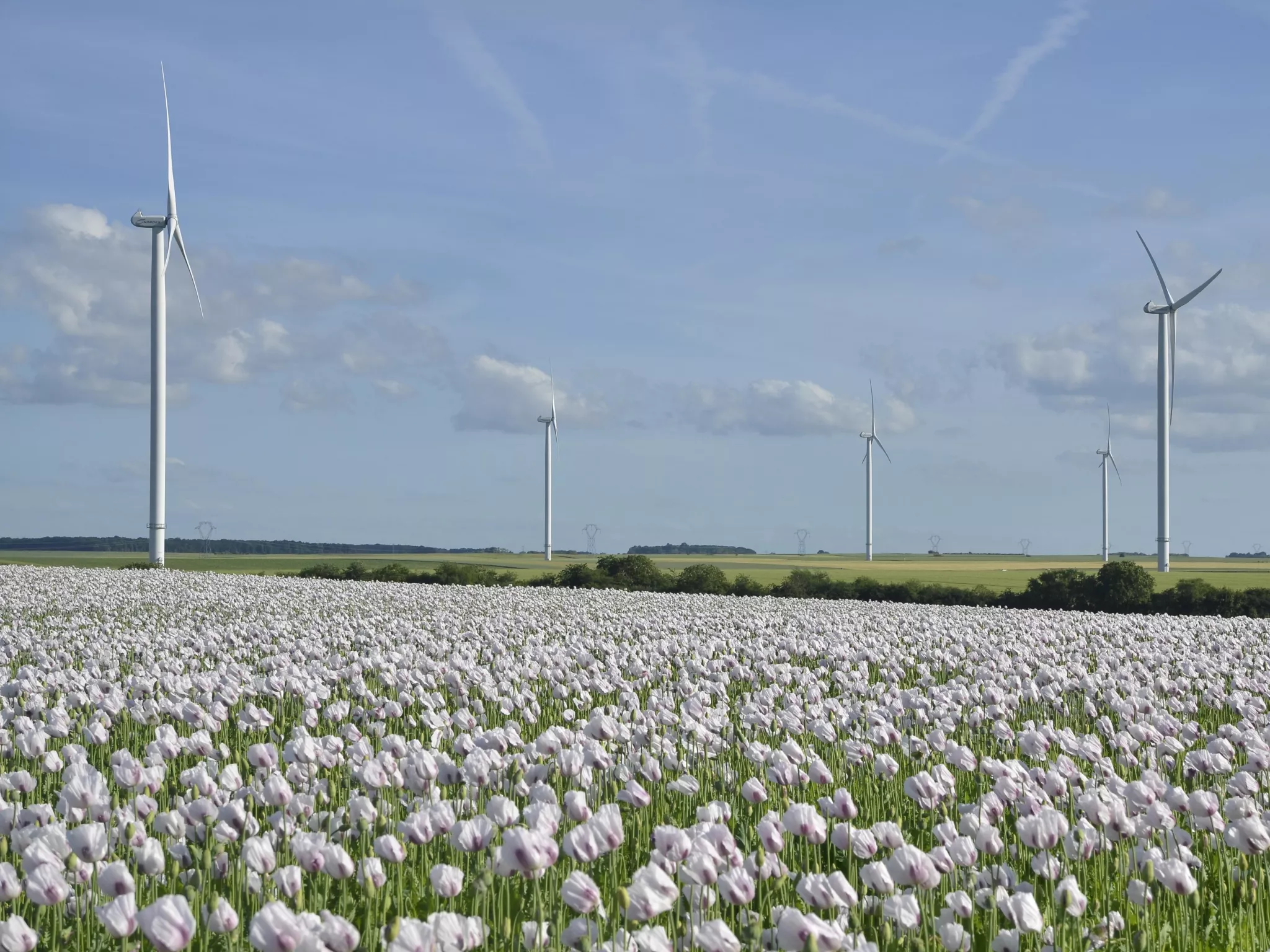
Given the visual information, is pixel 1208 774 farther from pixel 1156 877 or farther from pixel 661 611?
pixel 661 611

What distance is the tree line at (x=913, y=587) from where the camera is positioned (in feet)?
127

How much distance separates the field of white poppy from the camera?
521 centimetres

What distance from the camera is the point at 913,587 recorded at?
44.5 metres

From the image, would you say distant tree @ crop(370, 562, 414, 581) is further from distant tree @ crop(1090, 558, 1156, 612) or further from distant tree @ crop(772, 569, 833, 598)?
distant tree @ crop(1090, 558, 1156, 612)

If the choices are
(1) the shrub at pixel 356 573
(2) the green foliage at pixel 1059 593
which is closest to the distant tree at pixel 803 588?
(2) the green foliage at pixel 1059 593

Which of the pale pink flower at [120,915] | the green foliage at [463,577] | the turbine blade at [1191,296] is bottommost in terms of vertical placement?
the green foliage at [463,577]

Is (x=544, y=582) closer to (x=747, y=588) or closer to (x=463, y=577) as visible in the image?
(x=463, y=577)

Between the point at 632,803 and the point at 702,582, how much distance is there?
39422 millimetres

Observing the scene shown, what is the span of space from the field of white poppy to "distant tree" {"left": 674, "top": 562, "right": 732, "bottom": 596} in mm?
27844

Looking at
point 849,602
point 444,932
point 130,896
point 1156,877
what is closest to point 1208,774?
point 1156,877

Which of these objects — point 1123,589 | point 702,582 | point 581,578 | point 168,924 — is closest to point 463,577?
point 581,578

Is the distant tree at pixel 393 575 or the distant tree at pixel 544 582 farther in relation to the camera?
the distant tree at pixel 393 575

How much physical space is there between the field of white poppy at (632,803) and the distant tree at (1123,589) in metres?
22.1

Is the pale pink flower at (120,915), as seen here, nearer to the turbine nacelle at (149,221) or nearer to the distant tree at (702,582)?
the distant tree at (702,582)
